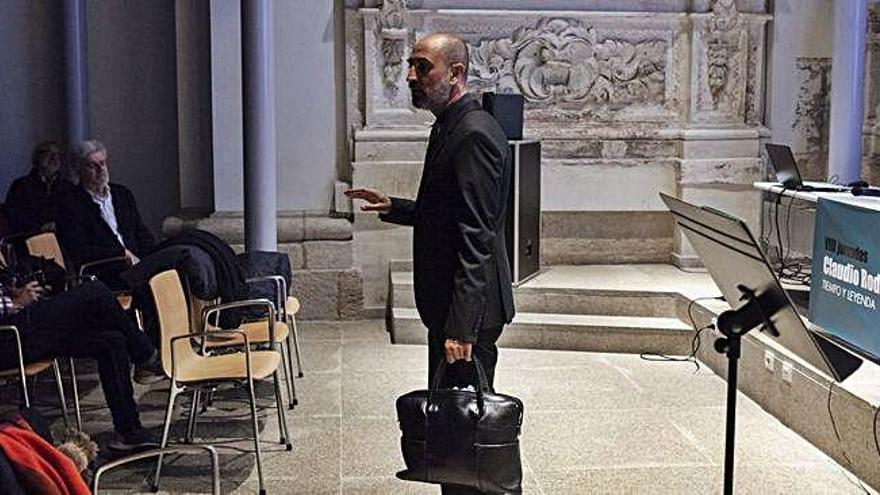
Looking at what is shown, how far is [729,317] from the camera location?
10.1ft

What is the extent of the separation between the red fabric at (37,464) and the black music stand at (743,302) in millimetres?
1685

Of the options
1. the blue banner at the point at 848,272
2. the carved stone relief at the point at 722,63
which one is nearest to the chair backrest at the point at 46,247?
the blue banner at the point at 848,272

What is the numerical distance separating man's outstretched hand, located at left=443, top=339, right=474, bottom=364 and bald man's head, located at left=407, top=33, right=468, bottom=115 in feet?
2.30

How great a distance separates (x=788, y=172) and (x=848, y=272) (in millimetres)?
1716

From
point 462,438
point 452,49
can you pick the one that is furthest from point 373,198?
point 462,438

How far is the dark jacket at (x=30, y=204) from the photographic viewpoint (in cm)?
721

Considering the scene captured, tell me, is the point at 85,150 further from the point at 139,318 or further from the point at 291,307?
the point at 291,307

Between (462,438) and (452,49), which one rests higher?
(452,49)

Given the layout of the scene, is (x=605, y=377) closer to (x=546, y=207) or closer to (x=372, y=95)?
(x=546, y=207)

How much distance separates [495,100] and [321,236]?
5.01ft

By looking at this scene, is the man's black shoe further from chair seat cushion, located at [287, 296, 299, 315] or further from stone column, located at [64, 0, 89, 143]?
stone column, located at [64, 0, 89, 143]

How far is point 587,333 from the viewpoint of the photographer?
263 inches

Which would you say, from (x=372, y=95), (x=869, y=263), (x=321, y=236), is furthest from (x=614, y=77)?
(x=869, y=263)

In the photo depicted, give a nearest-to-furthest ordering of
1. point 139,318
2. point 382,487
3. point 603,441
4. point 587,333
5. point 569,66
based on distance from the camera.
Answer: point 382,487 → point 603,441 → point 139,318 → point 587,333 → point 569,66
